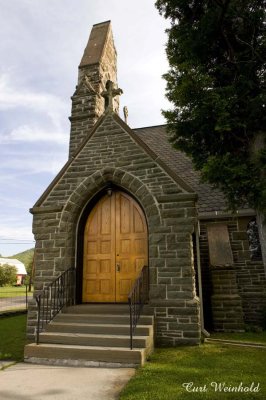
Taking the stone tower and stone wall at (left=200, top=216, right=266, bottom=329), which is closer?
stone wall at (left=200, top=216, right=266, bottom=329)

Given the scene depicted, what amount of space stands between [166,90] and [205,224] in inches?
188

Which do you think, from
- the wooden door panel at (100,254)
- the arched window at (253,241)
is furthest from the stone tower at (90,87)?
the arched window at (253,241)

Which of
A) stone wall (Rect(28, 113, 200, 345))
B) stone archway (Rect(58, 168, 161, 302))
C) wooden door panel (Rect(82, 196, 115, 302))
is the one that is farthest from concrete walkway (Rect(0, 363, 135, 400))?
stone archway (Rect(58, 168, 161, 302))

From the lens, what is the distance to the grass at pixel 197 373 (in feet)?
12.5

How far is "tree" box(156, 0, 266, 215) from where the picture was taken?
586cm

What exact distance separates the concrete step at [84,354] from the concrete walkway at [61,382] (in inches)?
7.0

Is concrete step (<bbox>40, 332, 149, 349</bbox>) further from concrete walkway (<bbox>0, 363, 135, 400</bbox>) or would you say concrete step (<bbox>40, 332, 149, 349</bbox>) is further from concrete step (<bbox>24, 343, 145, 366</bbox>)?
concrete walkway (<bbox>0, 363, 135, 400</bbox>)

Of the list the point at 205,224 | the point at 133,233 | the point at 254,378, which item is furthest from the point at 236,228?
the point at 254,378

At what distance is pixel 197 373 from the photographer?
4.57m

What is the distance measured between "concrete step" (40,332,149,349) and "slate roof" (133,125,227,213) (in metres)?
3.73

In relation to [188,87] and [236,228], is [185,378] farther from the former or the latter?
[236,228]

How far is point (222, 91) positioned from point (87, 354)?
571 cm

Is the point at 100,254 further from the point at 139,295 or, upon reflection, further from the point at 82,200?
the point at 139,295

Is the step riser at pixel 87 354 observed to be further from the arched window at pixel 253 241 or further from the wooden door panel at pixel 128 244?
the arched window at pixel 253 241
